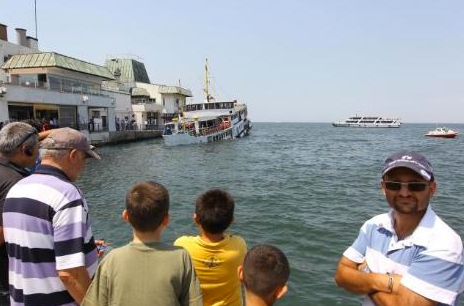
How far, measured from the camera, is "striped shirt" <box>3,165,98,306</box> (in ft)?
8.35

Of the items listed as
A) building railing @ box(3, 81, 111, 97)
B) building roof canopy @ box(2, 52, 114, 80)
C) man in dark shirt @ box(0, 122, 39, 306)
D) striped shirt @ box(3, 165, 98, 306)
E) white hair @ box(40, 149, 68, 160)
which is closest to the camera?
striped shirt @ box(3, 165, 98, 306)

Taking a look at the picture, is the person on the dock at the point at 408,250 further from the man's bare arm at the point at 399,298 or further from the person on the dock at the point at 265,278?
the person on the dock at the point at 265,278

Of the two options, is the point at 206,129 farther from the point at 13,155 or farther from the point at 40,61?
the point at 13,155

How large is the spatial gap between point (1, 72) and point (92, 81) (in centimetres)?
1062

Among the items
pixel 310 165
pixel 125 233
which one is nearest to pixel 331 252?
pixel 125 233

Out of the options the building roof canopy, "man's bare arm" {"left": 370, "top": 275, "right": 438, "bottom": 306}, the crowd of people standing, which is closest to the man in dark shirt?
the crowd of people standing

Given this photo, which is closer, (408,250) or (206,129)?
(408,250)

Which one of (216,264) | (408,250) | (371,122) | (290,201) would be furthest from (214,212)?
(371,122)

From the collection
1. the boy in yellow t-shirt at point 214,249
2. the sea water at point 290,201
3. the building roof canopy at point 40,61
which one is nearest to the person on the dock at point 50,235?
the boy in yellow t-shirt at point 214,249

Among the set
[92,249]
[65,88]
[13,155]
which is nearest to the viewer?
[92,249]

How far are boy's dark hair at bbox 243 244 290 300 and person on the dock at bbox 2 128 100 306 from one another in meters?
1.18

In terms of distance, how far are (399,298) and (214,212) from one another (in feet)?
4.41

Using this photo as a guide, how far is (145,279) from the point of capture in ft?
7.44

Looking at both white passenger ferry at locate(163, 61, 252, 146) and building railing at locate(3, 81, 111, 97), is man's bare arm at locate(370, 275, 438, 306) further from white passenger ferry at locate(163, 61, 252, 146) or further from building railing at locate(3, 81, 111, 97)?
white passenger ferry at locate(163, 61, 252, 146)
